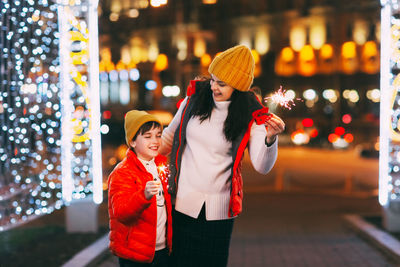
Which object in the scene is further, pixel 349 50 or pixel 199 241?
pixel 349 50

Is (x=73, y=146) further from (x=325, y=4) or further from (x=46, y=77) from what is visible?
(x=325, y=4)

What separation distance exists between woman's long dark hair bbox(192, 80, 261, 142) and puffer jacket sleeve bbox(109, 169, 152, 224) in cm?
59

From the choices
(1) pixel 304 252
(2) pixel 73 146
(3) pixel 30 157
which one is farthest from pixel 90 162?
(1) pixel 304 252

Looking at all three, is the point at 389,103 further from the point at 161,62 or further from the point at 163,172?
the point at 161,62

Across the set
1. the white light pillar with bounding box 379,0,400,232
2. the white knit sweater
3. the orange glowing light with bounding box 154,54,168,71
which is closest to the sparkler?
the white knit sweater

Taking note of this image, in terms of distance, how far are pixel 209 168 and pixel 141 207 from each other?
Result: 525 millimetres

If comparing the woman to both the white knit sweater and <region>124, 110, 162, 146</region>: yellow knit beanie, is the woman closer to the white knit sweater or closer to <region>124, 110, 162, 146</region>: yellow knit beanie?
the white knit sweater

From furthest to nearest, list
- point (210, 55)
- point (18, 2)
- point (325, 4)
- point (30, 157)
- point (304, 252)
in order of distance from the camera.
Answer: point (210, 55)
point (325, 4)
point (304, 252)
point (30, 157)
point (18, 2)

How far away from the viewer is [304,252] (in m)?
6.52

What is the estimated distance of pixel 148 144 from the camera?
10.0ft

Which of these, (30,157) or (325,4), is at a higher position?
(325,4)

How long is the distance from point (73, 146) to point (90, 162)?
0.32m

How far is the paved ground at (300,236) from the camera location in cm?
611

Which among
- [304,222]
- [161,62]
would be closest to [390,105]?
[304,222]
